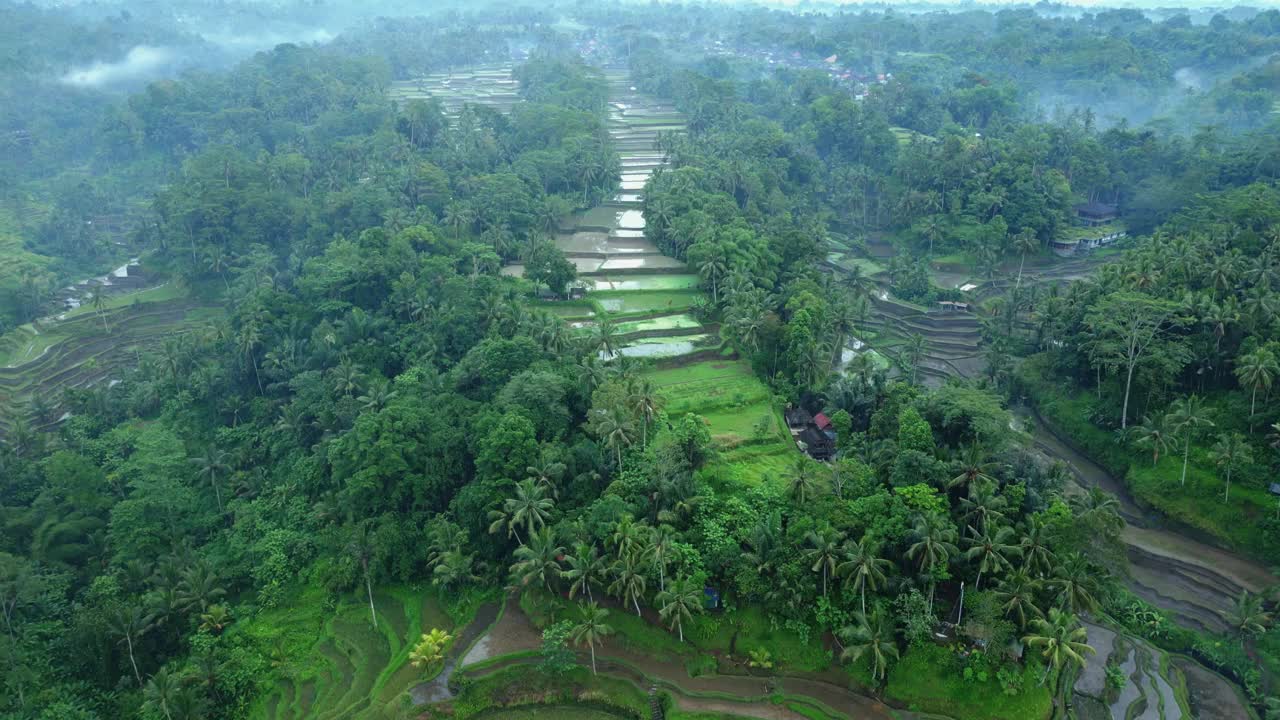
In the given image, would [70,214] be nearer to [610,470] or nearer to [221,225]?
[221,225]

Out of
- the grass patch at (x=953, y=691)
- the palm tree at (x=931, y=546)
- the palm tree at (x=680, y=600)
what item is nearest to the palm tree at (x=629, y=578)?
the palm tree at (x=680, y=600)

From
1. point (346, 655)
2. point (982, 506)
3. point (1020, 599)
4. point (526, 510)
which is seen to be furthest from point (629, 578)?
point (1020, 599)

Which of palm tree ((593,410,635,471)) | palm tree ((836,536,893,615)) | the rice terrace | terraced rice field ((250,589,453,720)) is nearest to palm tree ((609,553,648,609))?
the rice terrace

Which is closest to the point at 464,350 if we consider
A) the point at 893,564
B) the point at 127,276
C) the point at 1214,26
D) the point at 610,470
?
the point at 610,470

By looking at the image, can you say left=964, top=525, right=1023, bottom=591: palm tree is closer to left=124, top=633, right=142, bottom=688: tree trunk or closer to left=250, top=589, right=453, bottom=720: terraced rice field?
left=250, top=589, right=453, bottom=720: terraced rice field

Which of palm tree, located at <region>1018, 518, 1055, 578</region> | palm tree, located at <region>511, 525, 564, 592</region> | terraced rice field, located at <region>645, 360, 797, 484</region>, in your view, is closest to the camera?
palm tree, located at <region>1018, 518, 1055, 578</region>

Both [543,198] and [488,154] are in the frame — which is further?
[488,154]

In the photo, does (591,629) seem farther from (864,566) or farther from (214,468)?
(214,468)
